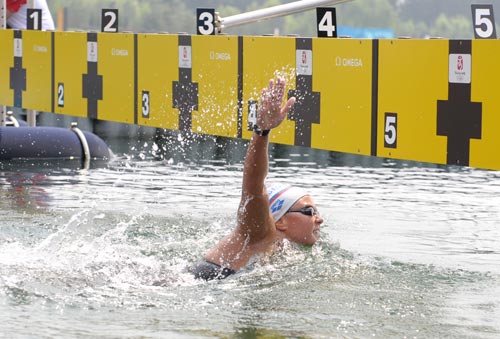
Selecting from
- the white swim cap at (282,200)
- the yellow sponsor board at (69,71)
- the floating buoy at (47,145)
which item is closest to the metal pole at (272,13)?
the yellow sponsor board at (69,71)

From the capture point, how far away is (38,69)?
1353 centimetres

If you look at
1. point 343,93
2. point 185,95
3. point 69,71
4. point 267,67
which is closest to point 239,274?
point 343,93

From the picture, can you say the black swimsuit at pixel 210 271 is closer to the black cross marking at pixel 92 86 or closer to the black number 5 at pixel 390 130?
the black number 5 at pixel 390 130

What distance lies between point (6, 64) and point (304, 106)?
520 centimetres

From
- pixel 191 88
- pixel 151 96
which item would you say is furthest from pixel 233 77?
pixel 151 96

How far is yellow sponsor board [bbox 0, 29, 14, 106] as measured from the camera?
45.6 feet

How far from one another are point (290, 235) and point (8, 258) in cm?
169

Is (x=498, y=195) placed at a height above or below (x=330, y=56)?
below

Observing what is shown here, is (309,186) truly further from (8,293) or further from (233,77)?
(8,293)

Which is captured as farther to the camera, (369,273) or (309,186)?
(309,186)

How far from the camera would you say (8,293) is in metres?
6.91

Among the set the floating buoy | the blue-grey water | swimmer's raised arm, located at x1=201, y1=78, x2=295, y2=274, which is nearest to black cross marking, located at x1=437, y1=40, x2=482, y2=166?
the blue-grey water

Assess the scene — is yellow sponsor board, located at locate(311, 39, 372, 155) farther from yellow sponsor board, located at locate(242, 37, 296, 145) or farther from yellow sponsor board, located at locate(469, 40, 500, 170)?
yellow sponsor board, located at locate(469, 40, 500, 170)

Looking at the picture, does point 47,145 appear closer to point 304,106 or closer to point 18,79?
point 18,79
